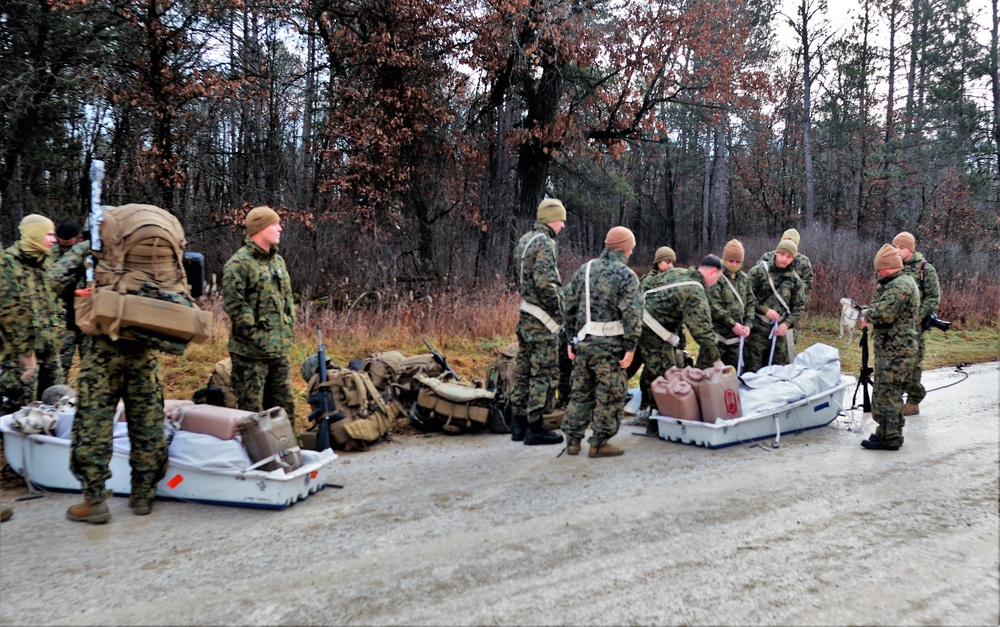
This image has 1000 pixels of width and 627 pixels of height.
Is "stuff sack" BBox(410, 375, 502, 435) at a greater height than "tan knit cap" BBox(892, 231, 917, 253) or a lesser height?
lesser

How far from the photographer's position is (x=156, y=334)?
4.36m

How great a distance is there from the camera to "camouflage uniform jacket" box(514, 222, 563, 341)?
6605mm

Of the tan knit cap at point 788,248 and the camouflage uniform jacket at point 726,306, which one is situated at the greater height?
the tan knit cap at point 788,248

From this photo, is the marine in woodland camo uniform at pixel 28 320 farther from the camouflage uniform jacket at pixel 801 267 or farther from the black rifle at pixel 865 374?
the black rifle at pixel 865 374

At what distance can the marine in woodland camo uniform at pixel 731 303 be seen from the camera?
784 cm

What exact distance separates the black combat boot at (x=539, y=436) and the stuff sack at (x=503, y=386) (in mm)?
469

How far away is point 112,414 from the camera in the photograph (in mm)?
4496

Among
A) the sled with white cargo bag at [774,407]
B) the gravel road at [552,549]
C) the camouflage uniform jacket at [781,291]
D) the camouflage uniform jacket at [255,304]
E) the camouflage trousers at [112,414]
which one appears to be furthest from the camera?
the camouflage uniform jacket at [781,291]

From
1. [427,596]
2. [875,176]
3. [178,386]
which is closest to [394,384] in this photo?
[178,386]

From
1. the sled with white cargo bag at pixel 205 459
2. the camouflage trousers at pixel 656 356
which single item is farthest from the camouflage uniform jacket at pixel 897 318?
the sled with white cargo bag at pixel 205 459

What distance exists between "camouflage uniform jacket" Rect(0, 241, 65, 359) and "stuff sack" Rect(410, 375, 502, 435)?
141 inches

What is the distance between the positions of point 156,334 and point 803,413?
243 inches

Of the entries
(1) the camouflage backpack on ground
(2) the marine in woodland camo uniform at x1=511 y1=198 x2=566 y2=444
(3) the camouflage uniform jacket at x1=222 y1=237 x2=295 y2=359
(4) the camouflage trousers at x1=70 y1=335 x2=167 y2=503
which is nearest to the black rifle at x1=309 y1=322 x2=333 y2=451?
(3) the camouflage uniform jacket at x1=222 y1=237 x2=295 y2=359

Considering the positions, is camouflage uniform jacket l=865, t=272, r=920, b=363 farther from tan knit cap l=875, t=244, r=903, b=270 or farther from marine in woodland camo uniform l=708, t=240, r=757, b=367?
marine in woodland camo uniform l=708, t=240, r=757, b=367
